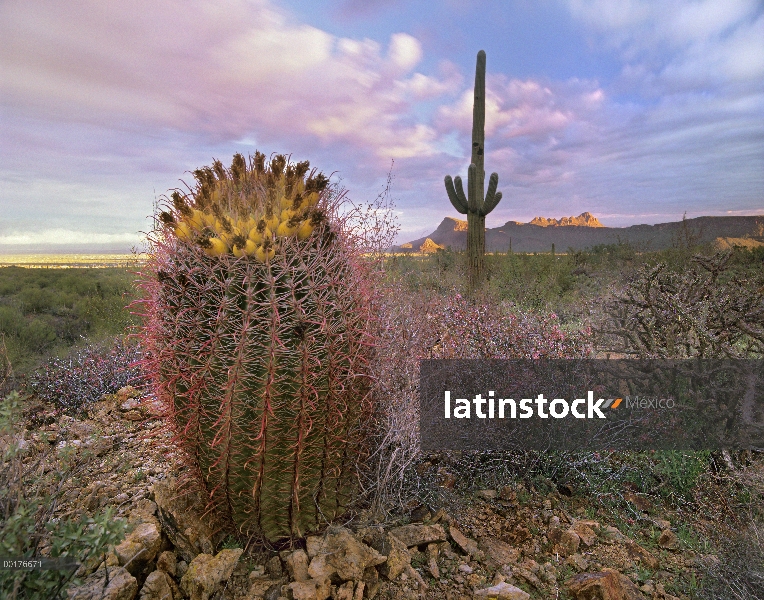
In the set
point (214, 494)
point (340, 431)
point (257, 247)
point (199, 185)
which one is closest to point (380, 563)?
point (340, 431)

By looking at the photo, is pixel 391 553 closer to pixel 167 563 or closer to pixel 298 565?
pixel 298 565

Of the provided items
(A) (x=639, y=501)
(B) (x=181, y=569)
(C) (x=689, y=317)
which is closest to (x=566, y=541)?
(A) (x=639, y=501)

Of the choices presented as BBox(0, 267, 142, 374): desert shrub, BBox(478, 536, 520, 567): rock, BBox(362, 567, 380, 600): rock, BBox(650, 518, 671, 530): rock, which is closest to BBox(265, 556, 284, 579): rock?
BBox(362, 567, 380, 600): rock

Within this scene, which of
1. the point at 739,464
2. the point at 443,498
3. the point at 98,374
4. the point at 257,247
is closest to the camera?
the point at 257,247

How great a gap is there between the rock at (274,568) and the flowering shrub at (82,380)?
127 inches

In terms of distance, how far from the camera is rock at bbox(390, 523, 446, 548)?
9.16ft

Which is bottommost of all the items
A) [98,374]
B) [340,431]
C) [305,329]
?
[98,374]

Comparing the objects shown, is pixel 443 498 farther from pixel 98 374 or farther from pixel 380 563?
pixel 98 374

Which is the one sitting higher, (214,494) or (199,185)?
(199,185)

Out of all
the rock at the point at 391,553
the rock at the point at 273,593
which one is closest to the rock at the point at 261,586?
the rock at the point at 273,593

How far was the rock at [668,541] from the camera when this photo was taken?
10.0 ft

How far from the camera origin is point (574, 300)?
11250 mm

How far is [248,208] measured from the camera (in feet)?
7.73

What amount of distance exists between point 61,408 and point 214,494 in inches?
139
